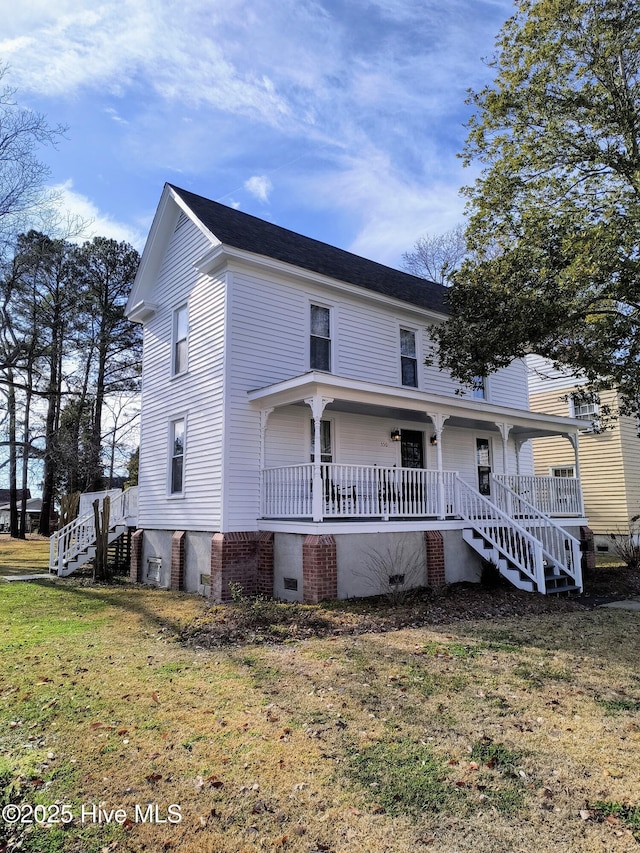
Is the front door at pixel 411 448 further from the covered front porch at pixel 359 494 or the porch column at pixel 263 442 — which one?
the porch column at pixel 263 442

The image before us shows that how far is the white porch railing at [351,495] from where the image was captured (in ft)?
34.1

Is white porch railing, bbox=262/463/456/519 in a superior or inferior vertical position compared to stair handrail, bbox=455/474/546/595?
superior

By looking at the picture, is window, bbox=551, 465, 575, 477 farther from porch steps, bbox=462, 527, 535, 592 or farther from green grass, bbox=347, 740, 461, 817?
green grass, bbox=347, 740, 461, 817

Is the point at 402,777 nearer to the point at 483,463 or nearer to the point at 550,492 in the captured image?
the point at 550,492

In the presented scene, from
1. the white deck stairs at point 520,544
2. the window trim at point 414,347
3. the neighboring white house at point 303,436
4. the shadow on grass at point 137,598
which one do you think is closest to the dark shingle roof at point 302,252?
the neighboring white house at point 303,436

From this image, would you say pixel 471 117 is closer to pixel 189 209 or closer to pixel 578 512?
pixel 189 209

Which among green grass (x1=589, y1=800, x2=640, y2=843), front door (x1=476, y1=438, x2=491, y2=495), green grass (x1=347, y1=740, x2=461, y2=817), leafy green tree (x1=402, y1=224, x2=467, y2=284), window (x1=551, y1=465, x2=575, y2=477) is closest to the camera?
green grass (x1=589, y1=800, x2=640, y2=843)

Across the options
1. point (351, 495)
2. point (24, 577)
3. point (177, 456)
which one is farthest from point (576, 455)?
point (24, 577)

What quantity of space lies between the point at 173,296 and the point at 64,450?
16771 mm

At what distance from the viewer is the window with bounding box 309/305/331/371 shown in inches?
507

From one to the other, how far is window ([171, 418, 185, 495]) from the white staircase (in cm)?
246

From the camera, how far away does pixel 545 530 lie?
1254cm

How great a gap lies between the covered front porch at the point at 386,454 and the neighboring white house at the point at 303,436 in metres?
0.04

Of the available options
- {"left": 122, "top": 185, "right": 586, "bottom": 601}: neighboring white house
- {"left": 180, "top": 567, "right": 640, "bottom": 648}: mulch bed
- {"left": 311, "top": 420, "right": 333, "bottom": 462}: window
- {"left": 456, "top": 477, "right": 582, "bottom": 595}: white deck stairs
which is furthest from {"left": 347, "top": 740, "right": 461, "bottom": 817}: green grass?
{"left": 311, "top": 420, "right": 333, "bottom": 462}: window
